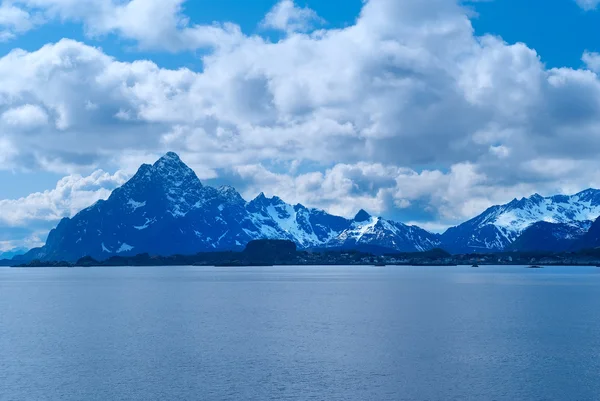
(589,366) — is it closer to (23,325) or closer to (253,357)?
(253,357)

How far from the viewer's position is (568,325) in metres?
104

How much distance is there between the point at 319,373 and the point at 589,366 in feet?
91.7

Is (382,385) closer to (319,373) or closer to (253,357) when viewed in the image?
(319,373)

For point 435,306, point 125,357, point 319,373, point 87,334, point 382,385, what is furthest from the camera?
point 435,306

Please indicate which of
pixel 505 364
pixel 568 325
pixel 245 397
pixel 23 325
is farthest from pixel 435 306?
pixel 245 397

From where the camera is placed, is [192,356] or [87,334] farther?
[87,334]

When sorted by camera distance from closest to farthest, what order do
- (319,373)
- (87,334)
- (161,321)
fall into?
(319,373), (87,334), (161,321)

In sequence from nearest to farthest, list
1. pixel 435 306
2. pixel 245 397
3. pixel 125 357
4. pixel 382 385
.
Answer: pixel 245 397
pixel 382 385
pixel 125 357
pixel 435 306

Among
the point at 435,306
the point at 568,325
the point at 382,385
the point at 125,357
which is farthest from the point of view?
the point at 435,306

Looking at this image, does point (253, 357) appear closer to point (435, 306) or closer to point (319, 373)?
point (319, 373)

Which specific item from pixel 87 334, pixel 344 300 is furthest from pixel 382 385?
pixel 344 300

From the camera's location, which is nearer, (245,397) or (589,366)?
(245,397)

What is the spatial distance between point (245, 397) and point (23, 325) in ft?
209

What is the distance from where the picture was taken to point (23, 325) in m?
107
